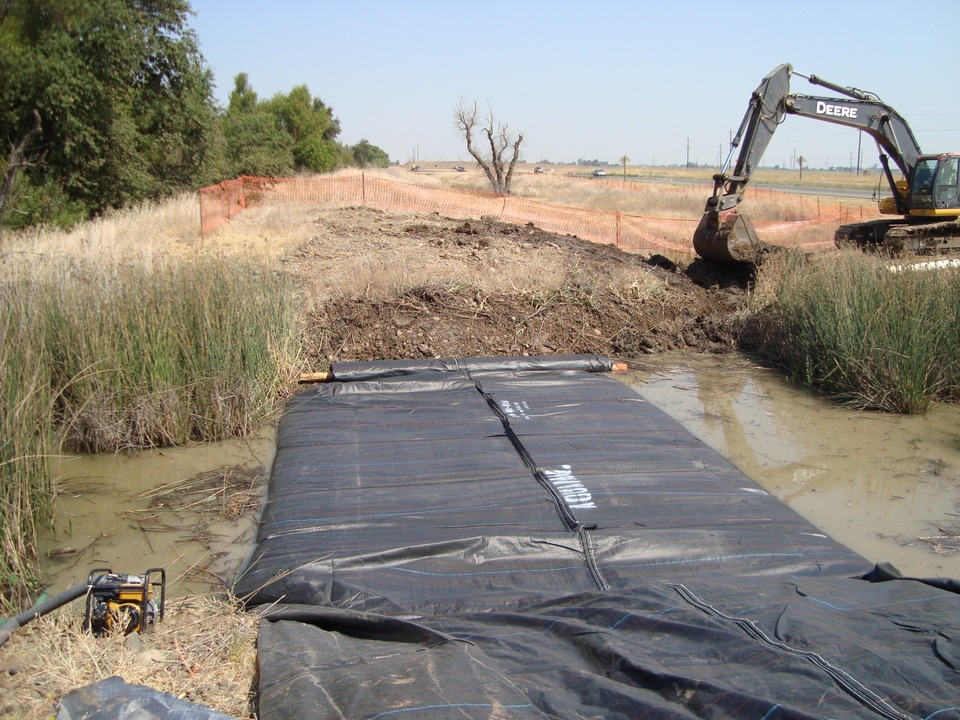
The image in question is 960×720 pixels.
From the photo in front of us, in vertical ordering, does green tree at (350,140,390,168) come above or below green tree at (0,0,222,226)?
above

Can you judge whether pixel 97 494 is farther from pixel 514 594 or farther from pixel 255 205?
pixel 255 205

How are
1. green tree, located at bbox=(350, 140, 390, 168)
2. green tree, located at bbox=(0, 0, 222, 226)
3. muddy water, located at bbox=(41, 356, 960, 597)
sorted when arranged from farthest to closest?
green tree, located at bbox=(350, 140, 390, 168)
green tree, located at bbox=(0, 0, 222, 226)
muddy water, located at bbox=(41, 356, 960, 597)

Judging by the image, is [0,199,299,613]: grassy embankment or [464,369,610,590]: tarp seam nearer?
[464,369,610,590]: tarp seam

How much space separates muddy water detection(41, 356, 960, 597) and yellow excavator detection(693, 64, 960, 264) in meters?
3.62

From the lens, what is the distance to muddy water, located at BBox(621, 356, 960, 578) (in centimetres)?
494

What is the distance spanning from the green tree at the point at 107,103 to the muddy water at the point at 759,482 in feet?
43.6

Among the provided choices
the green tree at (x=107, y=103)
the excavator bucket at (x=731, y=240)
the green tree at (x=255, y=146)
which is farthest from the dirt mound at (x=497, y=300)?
the green tree at (x=255, y=146)

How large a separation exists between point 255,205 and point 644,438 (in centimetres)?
1396

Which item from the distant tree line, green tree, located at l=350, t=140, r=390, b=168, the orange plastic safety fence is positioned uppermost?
green tree, located at l=350, t=140, r=390, b=168

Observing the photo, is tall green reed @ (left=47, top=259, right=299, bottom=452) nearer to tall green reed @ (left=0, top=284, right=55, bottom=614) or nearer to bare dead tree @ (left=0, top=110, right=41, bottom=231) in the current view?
tall green reed @ (left=0, top=284, right=55, bottom=614)

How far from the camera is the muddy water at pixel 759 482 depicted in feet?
15.1

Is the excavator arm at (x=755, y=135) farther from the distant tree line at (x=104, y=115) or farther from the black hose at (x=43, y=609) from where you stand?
the distant tree line at (x=104, y=115)

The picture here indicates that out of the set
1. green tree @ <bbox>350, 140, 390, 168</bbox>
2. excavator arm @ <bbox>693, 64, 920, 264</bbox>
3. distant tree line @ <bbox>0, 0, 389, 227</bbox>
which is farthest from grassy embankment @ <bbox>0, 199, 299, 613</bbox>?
green tree @ <bbox>350, 140, 390, 168</bbox>

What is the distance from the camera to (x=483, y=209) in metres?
19.2
